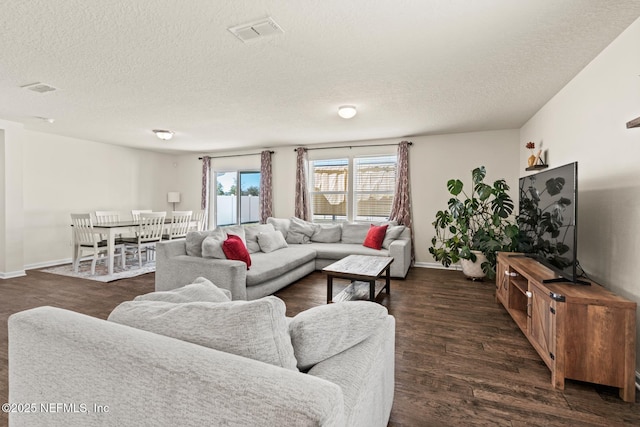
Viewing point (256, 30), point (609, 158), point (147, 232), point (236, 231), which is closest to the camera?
point (256, 30)

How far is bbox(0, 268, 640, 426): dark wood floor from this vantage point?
1690 mm

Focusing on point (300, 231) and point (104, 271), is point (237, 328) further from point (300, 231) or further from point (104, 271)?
point (104, 271)

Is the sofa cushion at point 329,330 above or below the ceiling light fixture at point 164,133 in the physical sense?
below

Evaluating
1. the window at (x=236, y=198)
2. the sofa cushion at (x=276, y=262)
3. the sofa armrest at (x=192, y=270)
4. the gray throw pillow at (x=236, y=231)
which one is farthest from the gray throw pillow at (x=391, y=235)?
the window at (x=236, y=198)

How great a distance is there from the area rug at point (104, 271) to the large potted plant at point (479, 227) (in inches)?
188

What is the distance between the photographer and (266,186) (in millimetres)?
6547

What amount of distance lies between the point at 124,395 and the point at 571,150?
387 centimetres

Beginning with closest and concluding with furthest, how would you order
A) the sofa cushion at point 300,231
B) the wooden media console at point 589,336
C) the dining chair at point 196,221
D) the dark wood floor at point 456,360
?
1. the dark wood floor at point 456,360
2. the wooden media console at point 589,336
3. the sofa cushion at point 300,231
4. the dining chair at point 196,221

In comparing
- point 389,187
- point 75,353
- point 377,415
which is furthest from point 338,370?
point 389,187

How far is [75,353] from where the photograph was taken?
968 mm

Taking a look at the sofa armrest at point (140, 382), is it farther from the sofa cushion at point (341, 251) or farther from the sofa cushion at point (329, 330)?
the sofa cushion at point (341, 251)

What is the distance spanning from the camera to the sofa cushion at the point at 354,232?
542 cm

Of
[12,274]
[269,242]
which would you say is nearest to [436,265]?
[269,242]

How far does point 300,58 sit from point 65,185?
18.2ft
